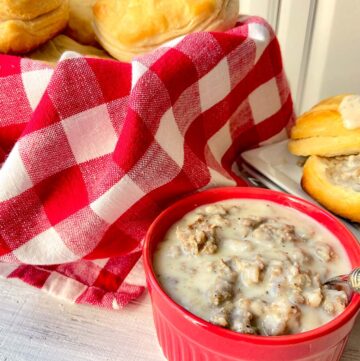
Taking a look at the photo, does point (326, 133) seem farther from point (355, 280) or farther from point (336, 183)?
point (355, 280)

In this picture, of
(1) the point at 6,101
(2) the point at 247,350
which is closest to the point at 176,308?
Answer: (2) the point at 247,350

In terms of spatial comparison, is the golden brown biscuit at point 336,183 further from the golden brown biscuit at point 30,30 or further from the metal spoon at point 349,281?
the golden brown biscuit at point 30,30

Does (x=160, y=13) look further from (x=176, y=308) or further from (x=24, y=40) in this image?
(x=176, y=308)

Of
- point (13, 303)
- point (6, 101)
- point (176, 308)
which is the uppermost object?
point (6, 101)

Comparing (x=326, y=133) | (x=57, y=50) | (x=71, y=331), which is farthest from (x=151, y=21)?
(x=71, y=331)

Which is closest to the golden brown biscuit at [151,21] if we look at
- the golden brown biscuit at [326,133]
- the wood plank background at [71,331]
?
the golden brown biscuit at [326,133]

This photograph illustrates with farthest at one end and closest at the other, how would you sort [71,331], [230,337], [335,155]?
[335,155]
[71,331]
[230,337]
